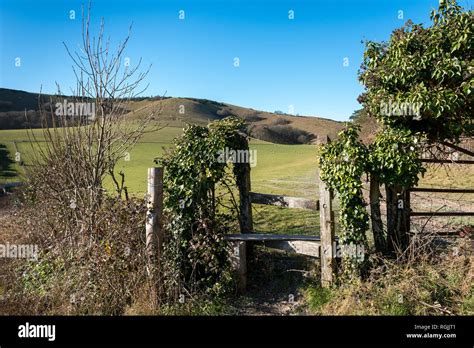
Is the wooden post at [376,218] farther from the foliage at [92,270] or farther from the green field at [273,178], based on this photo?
the foliage at [92,270]

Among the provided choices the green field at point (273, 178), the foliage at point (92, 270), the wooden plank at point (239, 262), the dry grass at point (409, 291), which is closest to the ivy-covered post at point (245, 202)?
the wooden plank at point (239, 262)

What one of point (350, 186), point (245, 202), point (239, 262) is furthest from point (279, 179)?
point (350, 186)

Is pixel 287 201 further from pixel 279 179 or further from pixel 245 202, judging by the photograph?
pixel 279 179

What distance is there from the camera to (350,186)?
5602 mm

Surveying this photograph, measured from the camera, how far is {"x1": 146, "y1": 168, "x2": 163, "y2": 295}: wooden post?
5.80m

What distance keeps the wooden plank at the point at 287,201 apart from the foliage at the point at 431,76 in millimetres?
2024

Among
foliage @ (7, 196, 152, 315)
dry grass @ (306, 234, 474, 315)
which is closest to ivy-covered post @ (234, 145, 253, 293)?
dry grass @ (306, 234, 474, 315)

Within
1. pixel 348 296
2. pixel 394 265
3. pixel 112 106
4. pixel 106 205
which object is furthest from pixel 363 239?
pixel 112 106

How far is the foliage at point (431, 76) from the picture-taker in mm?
5957

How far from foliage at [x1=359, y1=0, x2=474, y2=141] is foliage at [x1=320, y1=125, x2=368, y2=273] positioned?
4.20 feet

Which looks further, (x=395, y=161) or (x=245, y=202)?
(x=245, y=202)

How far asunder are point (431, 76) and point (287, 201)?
327cm
